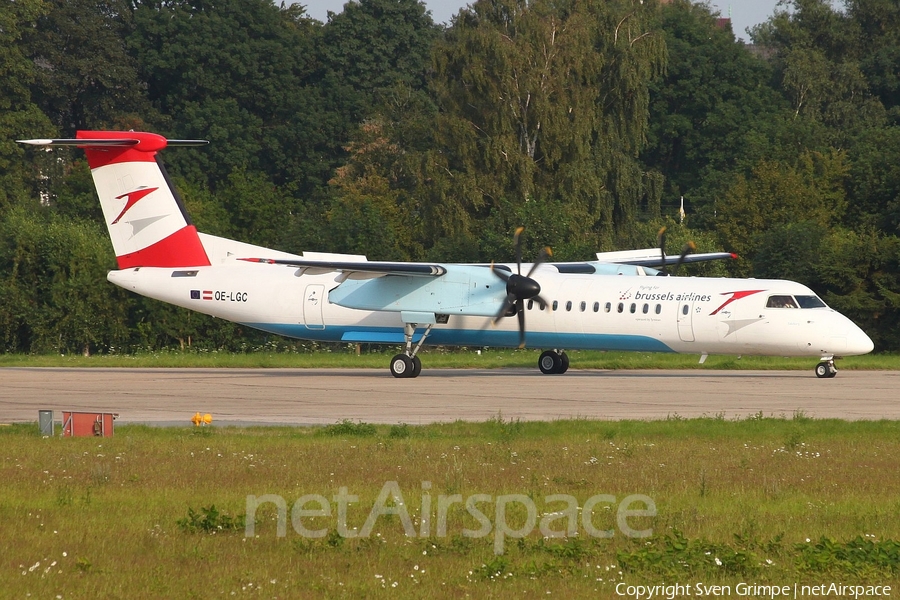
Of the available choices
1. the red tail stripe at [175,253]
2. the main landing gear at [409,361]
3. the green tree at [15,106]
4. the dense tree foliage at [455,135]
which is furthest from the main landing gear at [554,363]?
the green tree at [15,106]

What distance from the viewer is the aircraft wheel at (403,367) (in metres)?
27.3

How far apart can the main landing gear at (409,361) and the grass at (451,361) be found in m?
4.50

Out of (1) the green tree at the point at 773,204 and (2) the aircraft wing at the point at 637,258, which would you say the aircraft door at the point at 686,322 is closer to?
(2) the aircraft wing at the point at 637,258

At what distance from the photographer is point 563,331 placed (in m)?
26.8

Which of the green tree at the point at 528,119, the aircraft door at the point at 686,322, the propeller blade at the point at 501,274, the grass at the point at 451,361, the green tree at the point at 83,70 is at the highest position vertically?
the green tree at the point at 83,70

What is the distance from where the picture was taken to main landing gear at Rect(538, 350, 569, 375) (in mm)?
28547

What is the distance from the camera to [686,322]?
25328 mm

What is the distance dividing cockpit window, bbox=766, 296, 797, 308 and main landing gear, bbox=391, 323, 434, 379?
24.8 feet

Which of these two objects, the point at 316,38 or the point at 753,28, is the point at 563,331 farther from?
the point at 753,28

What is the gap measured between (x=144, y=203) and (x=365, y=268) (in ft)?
23.0

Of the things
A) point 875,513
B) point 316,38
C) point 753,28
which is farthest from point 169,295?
point 753,28

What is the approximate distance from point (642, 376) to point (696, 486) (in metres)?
15.9

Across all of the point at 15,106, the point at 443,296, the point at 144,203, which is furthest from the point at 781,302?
the point at 15,106

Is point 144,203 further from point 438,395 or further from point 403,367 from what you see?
point 438,395
